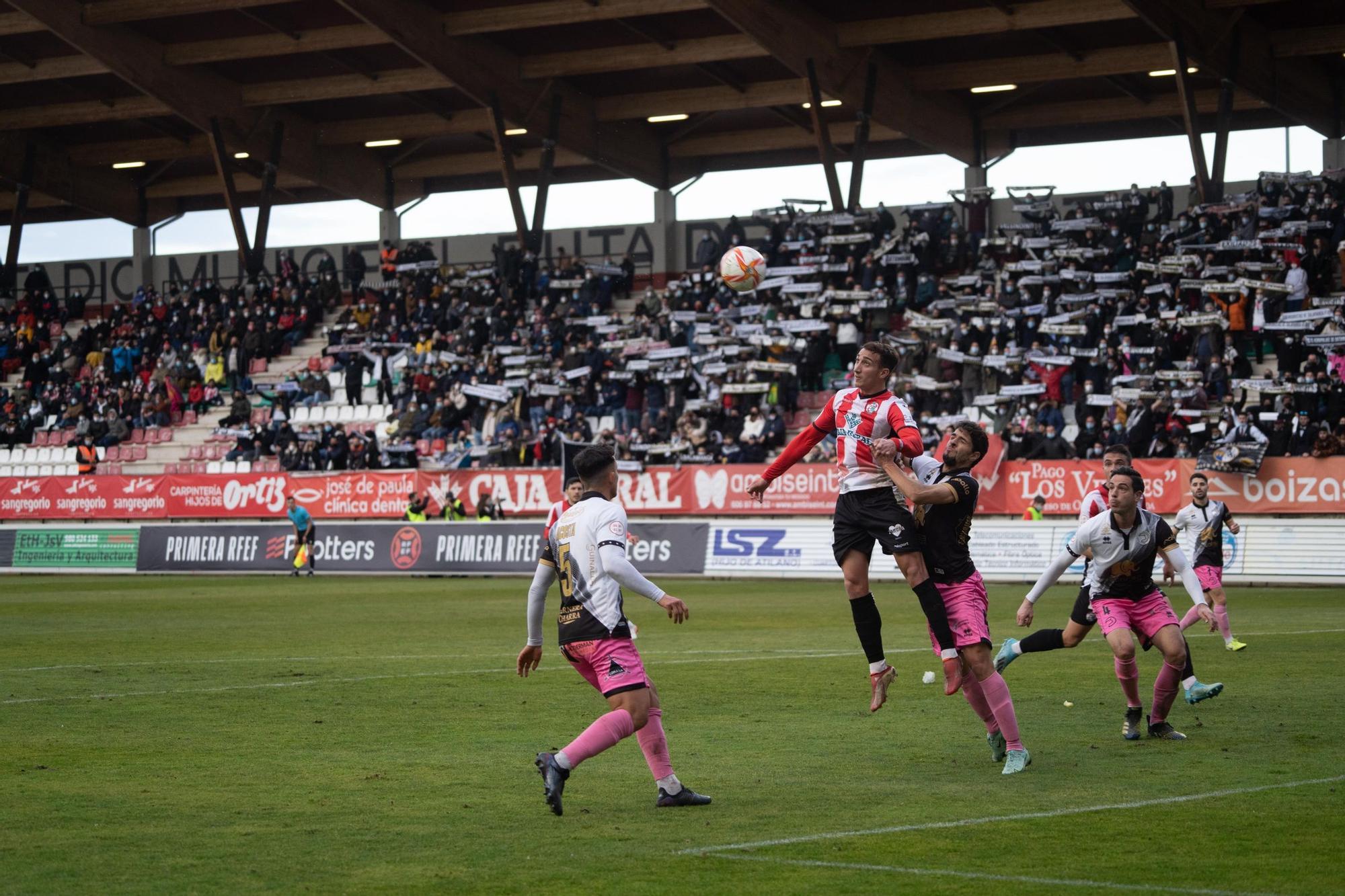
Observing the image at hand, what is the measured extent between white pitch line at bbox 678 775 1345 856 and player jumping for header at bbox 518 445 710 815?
3.32 ft

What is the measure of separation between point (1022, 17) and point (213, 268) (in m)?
33.7

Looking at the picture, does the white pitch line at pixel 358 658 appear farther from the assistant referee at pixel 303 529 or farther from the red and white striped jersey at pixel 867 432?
the assistant referee at pixel 303 529

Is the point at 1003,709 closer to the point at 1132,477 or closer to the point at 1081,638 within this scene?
the point at 1132,477

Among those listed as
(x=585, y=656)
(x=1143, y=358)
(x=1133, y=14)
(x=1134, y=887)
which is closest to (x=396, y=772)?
(x=585, y=656)

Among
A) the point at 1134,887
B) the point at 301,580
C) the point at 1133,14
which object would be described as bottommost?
the point at 301,580

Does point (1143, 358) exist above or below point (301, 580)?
above

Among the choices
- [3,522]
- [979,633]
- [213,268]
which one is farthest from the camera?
[213,268]

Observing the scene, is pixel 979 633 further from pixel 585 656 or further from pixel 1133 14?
pixel 1133 14

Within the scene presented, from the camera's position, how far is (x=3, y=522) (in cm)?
4653

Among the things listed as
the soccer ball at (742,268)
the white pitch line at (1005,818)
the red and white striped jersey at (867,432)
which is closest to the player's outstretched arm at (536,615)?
the white pitch line at (1005,818)

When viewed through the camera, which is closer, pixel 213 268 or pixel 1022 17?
pixel 1022 17

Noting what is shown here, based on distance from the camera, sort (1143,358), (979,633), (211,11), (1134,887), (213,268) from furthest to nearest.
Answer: (213,268) → (211,11) → (1143,358) → (979,633) → (1134,887)

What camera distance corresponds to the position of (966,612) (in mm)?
9836

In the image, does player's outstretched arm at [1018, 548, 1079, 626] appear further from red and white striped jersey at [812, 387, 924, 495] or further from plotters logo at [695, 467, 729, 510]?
plotters logo at [695, 467, 729, 510]
